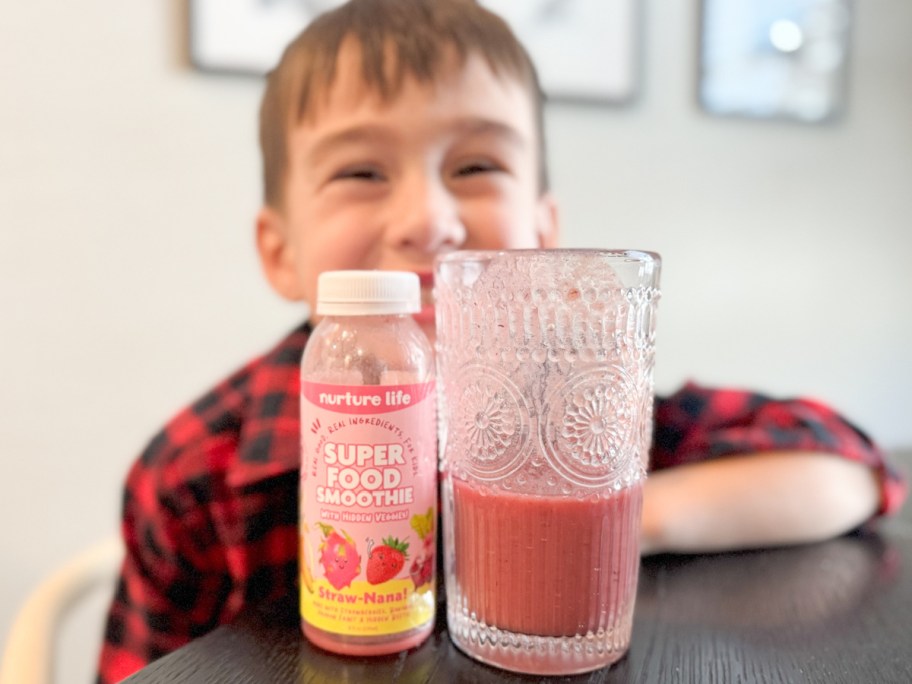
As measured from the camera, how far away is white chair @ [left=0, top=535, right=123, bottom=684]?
1.84ft

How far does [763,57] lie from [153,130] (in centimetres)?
93

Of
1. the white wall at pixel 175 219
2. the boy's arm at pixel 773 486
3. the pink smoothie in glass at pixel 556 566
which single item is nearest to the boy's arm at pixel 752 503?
the boy's arm at pixel 773 486

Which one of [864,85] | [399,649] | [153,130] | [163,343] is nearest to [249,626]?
[399,649]

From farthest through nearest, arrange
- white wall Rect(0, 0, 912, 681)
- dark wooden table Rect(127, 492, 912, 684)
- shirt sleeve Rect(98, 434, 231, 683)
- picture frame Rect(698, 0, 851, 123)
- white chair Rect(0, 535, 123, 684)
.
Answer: picture frame Rect(698, 0, 851, 123) < white wall Rect(0, 0, 912, 681) < shirt sleeve Rect(98, 434, 231, 683) < white chair Rect(0, 535, 123, 684) < dark wooden table Rect(127, 492, 912, 684)

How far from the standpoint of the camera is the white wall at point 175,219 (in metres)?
0.98

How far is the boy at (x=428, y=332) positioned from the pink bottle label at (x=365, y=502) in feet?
0.63

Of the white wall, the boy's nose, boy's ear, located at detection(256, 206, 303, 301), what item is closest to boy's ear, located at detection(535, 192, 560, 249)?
the boy's nose

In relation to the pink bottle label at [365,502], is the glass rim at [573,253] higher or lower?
higher

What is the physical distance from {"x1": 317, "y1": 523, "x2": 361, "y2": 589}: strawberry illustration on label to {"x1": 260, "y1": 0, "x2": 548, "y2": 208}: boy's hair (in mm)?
379

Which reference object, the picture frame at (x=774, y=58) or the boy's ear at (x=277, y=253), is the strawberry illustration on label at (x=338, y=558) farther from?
the picture frame at (x=774, y=58)

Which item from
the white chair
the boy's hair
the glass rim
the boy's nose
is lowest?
the white chair

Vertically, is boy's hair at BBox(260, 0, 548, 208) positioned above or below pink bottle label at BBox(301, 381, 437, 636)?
above

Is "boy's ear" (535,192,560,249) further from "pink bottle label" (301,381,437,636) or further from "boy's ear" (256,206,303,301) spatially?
"pink bottle label" (301,381,437,636)

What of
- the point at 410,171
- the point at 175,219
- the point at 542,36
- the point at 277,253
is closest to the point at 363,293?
the point at 410,171
